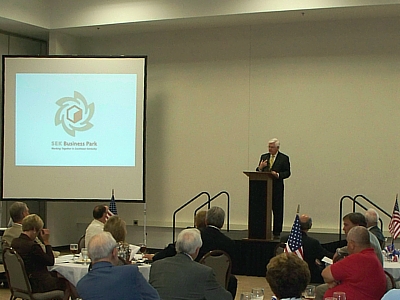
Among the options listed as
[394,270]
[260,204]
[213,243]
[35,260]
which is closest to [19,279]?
[35,260]

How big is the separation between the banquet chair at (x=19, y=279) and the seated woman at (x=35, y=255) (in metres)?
0.09

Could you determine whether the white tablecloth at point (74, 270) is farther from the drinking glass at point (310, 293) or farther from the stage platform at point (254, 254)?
the stage platform at point (254, 254)

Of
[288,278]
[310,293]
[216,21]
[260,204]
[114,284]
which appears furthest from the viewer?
[216,21]

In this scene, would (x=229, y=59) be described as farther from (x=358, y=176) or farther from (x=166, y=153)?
(x=358, y=176)

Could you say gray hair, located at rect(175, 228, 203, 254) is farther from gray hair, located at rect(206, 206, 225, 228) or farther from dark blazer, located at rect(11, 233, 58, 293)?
dark blazer, located at rect(11, 233, 58, 293)

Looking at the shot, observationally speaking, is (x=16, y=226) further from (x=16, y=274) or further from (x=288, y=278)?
(x=288, y=278)

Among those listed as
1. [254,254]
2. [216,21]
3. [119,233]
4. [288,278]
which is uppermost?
[216,21]

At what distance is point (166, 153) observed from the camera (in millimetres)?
12523

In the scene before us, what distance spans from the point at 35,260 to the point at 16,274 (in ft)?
0.72

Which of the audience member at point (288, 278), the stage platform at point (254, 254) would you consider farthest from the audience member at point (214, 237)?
the stage platform at point (254, 254)

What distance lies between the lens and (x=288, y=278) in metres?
3.49

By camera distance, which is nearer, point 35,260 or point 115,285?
point 115,285

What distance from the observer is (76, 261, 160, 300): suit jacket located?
394 cm

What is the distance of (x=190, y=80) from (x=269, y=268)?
899cm
